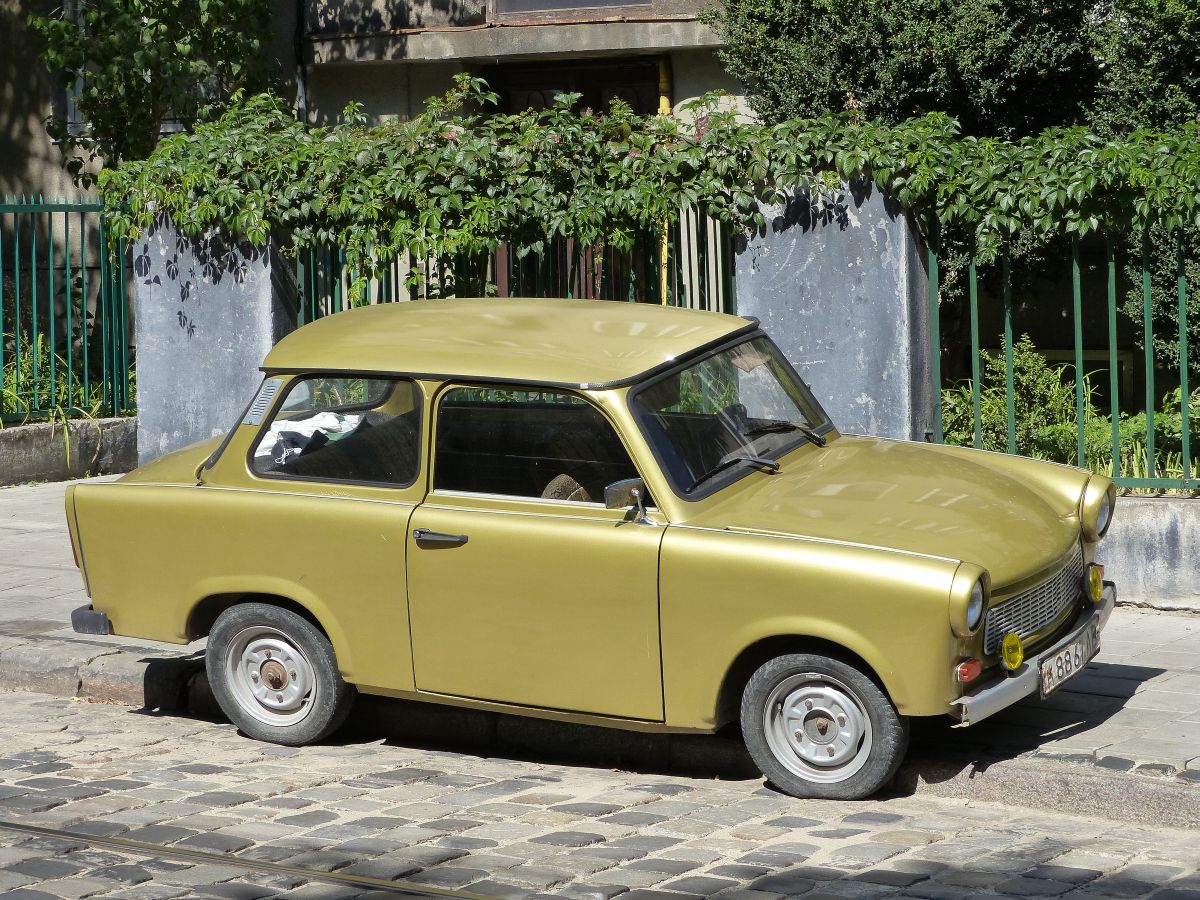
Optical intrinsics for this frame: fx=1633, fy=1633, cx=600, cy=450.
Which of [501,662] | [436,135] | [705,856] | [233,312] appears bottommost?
[705,856]

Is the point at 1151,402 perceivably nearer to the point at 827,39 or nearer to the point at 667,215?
the point at 667,215

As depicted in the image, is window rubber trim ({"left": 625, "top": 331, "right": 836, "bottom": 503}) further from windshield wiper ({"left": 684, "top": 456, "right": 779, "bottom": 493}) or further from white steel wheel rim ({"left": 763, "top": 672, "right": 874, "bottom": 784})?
white steel wheel rim ({"left": 763, "top": 672, "right": 874, "bottom": 784})

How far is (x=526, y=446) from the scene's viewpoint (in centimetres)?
611

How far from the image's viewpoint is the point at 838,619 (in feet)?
17.9

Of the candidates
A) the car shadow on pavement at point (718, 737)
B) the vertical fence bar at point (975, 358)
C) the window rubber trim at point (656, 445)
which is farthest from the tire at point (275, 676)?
the vertical fence bar at point (975, 358)

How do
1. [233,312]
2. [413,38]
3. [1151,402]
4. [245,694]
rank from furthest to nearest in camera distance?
[413,38], [233,312], [1151,402], [245,694]

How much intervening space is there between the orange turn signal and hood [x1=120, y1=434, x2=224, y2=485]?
315 centimetres

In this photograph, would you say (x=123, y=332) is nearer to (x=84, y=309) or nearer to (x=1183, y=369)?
(x=84, y=309)

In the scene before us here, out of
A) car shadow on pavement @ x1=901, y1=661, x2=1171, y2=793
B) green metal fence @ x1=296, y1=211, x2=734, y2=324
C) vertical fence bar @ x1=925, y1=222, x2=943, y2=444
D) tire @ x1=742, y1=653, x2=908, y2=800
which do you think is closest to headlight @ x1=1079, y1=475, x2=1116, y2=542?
car shadow on pavement @ x1=901, y1=661, x2=1171, y2=793

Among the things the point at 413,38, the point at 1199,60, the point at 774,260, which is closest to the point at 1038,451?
the point at 774,260

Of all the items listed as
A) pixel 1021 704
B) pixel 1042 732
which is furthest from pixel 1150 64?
pixel 1042 732

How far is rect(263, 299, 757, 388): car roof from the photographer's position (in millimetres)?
6098

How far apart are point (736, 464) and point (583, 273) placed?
3787 millimetres

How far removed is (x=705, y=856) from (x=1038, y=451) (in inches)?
194
